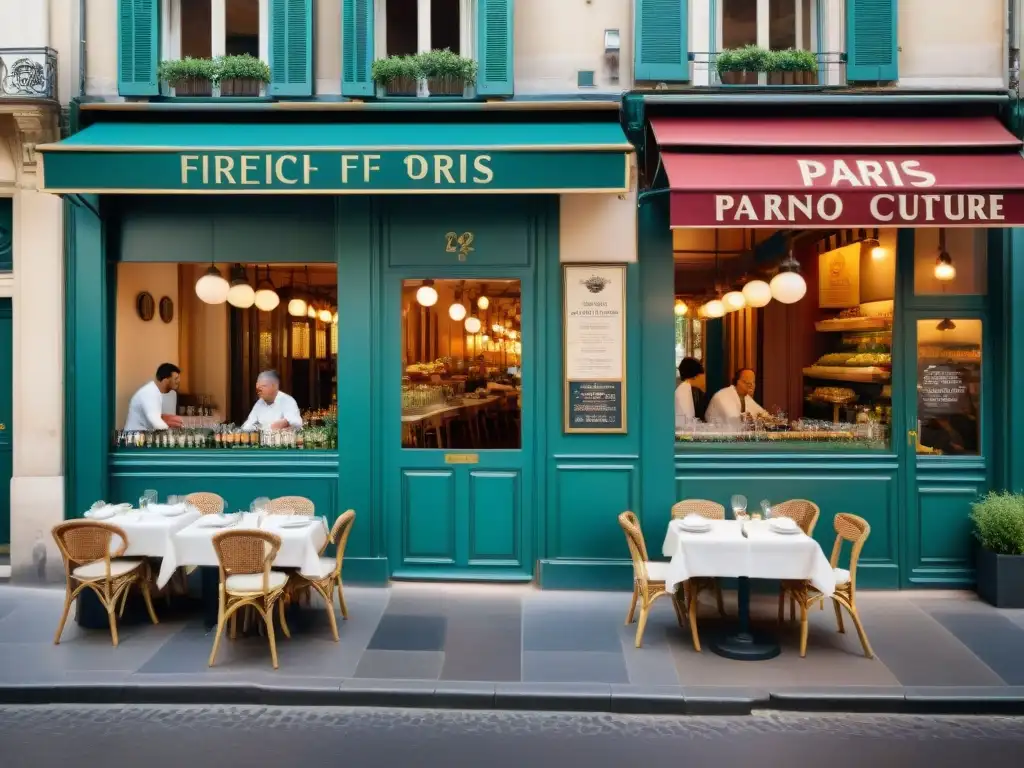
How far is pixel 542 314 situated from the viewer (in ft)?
27.3

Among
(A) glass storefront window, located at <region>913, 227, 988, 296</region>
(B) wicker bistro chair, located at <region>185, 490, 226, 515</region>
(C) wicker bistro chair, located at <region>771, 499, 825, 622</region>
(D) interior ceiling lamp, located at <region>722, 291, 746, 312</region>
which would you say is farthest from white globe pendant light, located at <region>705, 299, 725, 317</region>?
(B) wicker bistro chair, located at <region>185, 490, 226, 515</region>

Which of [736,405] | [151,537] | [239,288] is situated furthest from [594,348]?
[151,537]

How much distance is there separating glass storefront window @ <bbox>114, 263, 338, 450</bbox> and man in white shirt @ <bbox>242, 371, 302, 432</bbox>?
11mm

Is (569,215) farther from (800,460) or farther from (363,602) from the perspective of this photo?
(363,602)

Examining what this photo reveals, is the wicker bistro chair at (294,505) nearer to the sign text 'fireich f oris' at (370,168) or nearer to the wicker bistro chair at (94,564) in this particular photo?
the wicker bistro chair at (94,564)

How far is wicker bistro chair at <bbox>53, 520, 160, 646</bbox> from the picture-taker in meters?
6.66

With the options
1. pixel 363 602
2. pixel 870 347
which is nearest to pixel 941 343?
pixel 870 347

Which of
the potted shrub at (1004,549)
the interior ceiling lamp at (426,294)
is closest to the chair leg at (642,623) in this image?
the potted shrub at (1004,549)

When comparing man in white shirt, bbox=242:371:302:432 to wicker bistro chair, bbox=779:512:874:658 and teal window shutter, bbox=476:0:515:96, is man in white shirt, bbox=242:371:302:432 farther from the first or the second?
wicker bistro chair, bbox=779:512:874:658

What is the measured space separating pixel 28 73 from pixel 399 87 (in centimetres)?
354

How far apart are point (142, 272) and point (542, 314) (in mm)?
4516

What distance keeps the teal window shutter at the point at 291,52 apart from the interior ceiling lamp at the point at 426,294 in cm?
220

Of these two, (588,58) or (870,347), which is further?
(870,347)

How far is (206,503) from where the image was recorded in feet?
25.9
